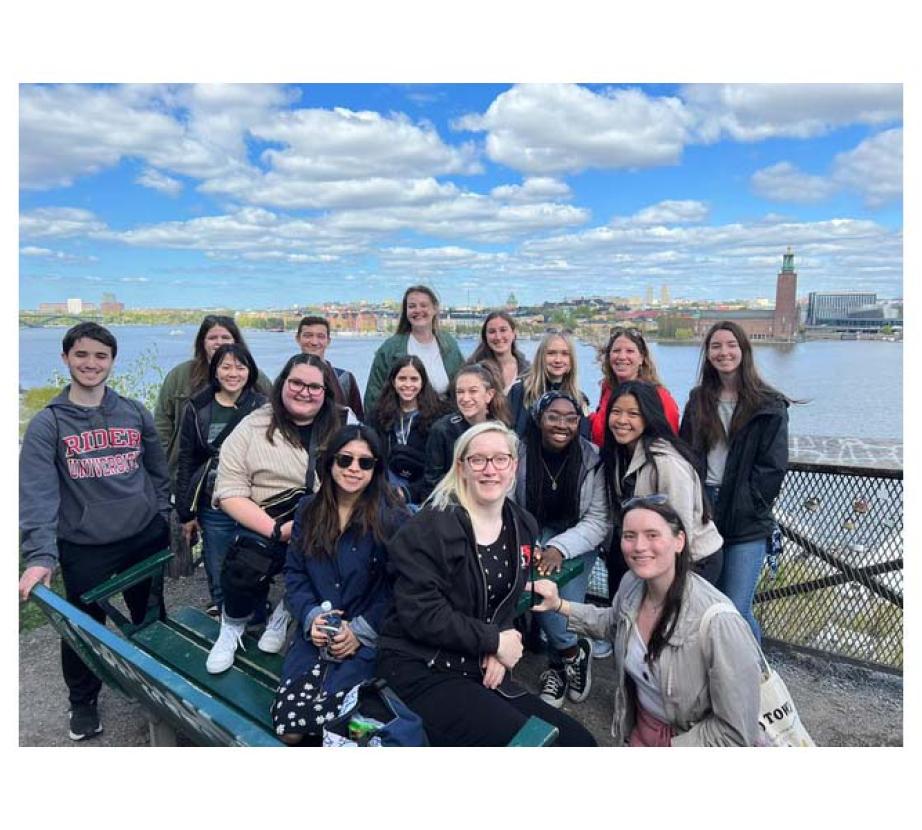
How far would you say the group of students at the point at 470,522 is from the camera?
7.59ft

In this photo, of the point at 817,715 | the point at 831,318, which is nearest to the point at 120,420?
the point at 817,715

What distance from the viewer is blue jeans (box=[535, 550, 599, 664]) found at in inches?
131

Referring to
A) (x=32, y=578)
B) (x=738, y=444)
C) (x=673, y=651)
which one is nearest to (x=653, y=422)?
(x=738, y=444)

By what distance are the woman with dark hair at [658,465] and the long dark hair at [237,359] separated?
195 centimetres

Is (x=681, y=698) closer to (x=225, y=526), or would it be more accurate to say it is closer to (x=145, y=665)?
(x=145, y=665)

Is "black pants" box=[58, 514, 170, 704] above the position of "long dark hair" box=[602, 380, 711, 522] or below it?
below

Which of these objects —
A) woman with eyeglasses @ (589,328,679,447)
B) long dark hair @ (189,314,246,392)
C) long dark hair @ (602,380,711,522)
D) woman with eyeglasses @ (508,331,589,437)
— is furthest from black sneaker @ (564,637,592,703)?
long dark hair @ (189,314,246,392)

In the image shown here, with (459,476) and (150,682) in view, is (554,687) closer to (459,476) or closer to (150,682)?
(459,476)

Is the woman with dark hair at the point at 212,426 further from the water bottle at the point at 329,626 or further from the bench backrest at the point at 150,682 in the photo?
the water bottle at the point at 329,626

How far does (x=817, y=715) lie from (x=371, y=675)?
95.6 inches

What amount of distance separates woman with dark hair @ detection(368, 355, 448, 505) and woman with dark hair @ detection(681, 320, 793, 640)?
4.70 feet

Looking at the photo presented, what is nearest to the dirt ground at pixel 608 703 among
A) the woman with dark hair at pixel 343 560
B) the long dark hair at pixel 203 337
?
the woman with dark hair at pixel 343 560

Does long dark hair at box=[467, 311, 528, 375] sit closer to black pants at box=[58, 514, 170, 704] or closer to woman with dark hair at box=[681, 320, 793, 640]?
woman with dark hair at box=[681, 320, 793, 640]

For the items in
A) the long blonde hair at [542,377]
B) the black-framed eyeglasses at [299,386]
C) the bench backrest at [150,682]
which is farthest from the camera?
the long blonde hair at [542,377]
